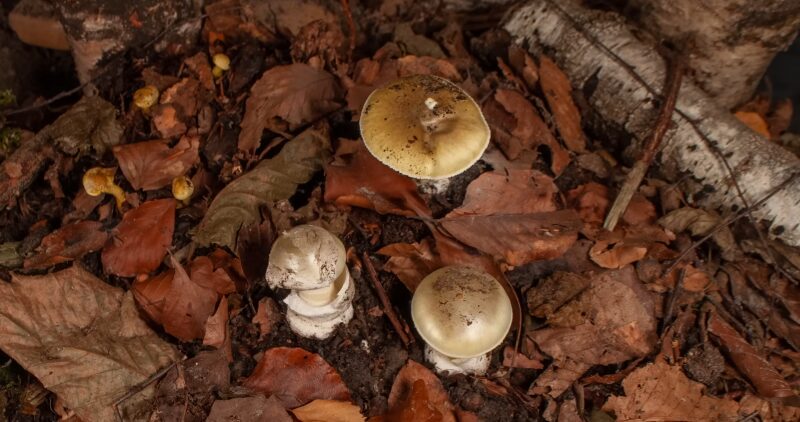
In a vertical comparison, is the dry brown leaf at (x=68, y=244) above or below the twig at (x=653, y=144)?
below

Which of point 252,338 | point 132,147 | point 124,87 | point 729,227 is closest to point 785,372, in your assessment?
point 729,227

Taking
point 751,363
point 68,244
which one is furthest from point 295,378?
point 751,363

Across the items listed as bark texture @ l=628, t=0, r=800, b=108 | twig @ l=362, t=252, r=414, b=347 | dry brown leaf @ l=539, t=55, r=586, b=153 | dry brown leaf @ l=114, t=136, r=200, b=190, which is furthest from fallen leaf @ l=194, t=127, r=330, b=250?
bark texture @ l=628, t=0, r=800, b=108

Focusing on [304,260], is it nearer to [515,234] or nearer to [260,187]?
[260,187]

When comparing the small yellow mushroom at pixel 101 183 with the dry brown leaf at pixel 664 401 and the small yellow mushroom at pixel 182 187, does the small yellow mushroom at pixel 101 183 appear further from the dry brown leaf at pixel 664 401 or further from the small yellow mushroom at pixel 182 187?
the dry brown leaf at pixel 664 401

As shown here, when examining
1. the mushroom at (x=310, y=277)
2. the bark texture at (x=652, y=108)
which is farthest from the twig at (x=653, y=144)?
the mushroom at (x=310, y=277)

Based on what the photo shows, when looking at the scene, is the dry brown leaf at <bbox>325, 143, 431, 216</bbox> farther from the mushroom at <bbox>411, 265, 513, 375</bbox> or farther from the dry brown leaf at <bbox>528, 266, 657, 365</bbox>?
the dry brown leaf at <bbox>528, 266, 657, 365</bbox>

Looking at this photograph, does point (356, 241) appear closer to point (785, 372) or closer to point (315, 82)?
point (315, 82)
